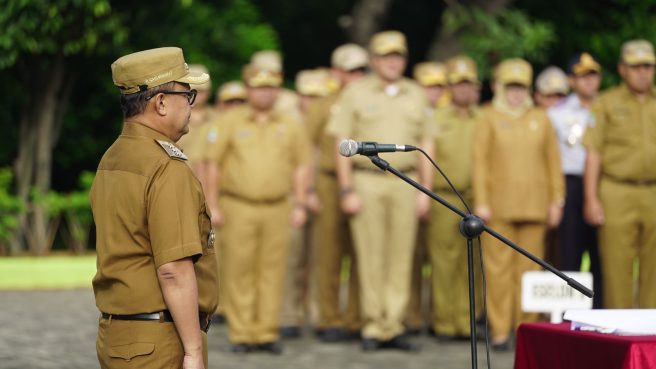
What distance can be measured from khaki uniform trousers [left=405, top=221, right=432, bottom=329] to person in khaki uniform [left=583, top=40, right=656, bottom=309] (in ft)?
7.38

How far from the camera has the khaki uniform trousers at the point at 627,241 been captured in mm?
11234

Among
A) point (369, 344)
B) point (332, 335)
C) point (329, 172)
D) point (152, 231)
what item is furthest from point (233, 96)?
point (152, 231)

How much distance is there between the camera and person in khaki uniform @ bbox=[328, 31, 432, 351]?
11562 mm

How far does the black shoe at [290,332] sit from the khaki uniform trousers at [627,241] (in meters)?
2.95

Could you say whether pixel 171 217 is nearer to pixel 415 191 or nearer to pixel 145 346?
pixel 145 346

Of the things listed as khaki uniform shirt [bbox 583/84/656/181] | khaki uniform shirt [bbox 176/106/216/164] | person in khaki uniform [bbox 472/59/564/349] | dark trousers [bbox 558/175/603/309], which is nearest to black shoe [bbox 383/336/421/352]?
person in khaki uniform [bbox 472/59/564/349]

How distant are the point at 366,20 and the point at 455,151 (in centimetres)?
875

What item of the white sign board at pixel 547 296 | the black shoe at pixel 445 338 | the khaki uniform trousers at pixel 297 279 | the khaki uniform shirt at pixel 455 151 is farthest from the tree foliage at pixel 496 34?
the white sign board at pixel 547 296

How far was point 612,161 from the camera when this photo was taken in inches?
446

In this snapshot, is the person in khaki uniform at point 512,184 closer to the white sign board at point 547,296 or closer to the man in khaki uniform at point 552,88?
the man in khaki uniform at point 552,88

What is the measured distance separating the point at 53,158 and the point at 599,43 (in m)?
8.21

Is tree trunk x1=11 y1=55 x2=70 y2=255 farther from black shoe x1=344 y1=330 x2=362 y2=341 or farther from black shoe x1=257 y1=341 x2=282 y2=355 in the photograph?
black shoe x1=257 y1=341 x2=282 y2=355

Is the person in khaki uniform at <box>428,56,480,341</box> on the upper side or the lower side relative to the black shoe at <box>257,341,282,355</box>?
upper

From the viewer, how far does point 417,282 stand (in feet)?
44.0
